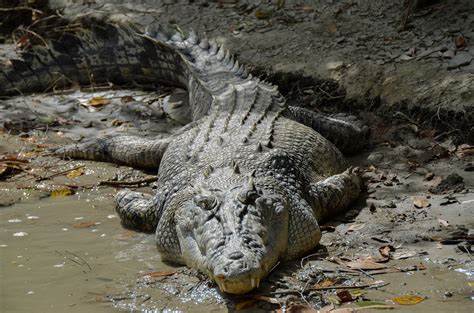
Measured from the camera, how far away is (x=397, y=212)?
5086 millimetres

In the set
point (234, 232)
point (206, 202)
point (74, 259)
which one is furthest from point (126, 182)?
point (234, 232)

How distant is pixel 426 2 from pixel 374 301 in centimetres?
475

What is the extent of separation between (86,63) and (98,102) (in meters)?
0.69

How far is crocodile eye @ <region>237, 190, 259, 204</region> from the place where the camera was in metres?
4.40

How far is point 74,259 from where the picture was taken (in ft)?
15.3

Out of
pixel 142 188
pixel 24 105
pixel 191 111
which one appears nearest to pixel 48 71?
pixel 24 105

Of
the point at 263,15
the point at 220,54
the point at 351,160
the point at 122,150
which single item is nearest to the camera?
the point at 351,160

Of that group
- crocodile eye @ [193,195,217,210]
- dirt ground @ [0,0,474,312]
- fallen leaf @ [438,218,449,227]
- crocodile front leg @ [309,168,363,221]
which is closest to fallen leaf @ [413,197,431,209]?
dirt ground @ [0,0,474,312]

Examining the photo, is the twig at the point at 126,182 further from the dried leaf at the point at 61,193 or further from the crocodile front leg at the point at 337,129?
the crocodile front leg at the point at 337,129

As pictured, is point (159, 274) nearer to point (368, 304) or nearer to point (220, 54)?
point (368, 304)

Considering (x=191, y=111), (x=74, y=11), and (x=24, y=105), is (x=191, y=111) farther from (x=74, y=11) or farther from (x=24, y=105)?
(x=74, y=11)

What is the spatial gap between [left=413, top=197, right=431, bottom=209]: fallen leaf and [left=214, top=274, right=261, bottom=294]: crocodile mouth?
1.77 m

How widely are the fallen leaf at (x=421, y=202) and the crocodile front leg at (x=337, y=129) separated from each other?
131 cm

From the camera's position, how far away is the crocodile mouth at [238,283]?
3664 mm
